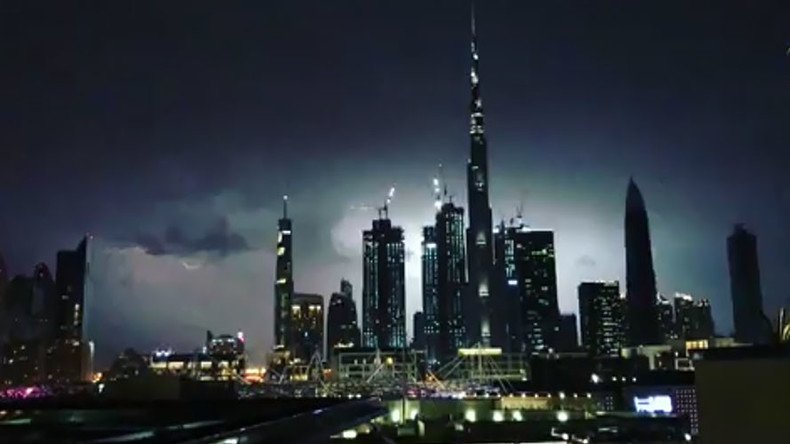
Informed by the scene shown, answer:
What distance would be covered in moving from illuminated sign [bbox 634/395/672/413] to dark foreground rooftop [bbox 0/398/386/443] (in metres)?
75.5

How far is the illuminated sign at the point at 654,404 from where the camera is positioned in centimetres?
9331

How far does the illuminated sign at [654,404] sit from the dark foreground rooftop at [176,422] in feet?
248

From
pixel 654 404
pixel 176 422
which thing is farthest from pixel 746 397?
pixel 654 404

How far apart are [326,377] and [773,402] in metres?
160

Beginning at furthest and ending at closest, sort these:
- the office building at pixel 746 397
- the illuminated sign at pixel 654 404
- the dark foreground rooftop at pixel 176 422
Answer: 1. the illuminated sign at pixel 654 404
2. the office building at pixel 746 397
3. the dark foreground rooftop at pixel 176 422

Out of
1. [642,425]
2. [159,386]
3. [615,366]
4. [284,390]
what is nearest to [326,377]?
[284,390]

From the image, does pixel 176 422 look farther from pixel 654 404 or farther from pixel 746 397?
pixel 654 404

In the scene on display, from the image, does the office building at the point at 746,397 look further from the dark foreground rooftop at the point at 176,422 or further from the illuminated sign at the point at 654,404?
the illuminated sign at the point at 654,404

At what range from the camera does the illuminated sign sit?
93312 mm

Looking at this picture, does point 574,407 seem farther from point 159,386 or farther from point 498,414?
point 159,386

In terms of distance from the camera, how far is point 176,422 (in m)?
17.2

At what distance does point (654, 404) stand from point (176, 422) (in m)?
89.0

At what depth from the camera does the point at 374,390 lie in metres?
124

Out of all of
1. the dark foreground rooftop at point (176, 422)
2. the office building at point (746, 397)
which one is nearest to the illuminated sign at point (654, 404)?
the dark foreground rooftop at point (176, 422)
